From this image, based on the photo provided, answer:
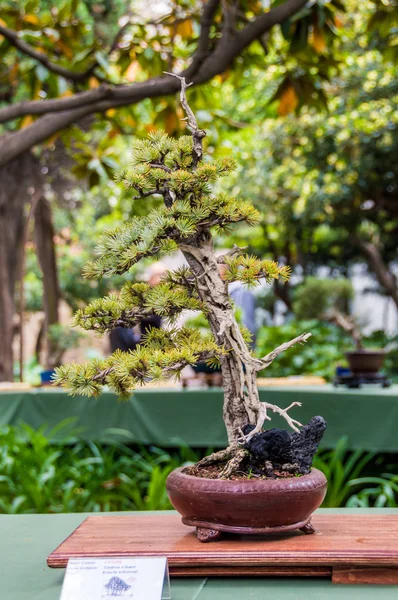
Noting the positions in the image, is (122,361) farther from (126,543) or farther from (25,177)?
(25,177)

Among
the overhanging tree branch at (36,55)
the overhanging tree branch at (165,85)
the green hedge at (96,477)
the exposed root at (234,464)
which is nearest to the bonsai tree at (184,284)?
the exposed root at (234,464)

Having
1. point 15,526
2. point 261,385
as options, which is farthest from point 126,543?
point 261,385

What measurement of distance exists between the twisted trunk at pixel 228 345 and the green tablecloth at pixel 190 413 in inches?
71.4

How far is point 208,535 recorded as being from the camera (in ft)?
3.84

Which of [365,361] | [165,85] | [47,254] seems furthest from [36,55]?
[47,254]

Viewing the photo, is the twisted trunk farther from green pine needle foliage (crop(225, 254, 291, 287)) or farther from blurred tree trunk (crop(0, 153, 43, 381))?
blurred tree trunk (crop(0, 153, 43, 381))

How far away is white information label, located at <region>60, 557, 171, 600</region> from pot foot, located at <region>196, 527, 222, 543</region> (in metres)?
0.14

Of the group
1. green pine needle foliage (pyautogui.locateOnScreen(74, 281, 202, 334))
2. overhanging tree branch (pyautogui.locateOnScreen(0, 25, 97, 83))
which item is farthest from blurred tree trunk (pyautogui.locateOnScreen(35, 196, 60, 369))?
green pine needle foliage (pyautogui.locateOnScreen(74, 281, 202, 334))

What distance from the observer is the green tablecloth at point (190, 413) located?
311 cm

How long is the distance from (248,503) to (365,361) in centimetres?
226

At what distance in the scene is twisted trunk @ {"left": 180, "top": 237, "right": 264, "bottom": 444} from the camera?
1283mm

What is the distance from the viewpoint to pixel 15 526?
1510mm

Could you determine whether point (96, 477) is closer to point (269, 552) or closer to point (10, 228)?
point (269, 552)

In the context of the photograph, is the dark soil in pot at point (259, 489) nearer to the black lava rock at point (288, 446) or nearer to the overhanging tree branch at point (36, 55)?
the black lava rock at point (288, 446)
